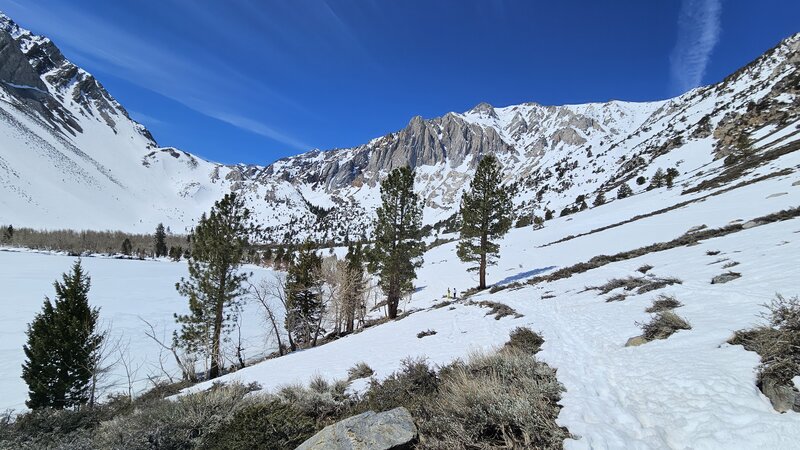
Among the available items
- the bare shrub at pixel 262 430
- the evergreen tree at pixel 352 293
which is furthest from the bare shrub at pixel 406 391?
the evergreen tree at pixel 352 293

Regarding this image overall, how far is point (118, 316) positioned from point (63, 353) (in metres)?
29.3

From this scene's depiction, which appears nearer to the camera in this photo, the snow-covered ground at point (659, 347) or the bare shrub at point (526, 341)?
the snow-covered ground at point (659, 347)

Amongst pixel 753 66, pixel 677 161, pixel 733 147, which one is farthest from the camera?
pixel 753 66

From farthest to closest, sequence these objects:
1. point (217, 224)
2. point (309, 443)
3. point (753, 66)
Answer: point (753, 66), point (217, 224), point (309, 443)

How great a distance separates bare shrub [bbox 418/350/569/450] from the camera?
4785mm

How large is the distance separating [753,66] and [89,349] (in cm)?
18959

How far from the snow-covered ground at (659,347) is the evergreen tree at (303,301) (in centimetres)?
1594

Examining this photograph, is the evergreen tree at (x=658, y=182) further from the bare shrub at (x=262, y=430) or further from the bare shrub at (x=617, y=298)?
the bare shrub at (x=262, y=430)

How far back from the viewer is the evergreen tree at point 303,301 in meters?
32.3

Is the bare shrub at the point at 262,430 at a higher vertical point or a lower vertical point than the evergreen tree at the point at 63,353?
higher

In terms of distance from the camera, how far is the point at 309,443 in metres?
5.65

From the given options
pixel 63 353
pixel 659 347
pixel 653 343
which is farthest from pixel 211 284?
pixel 659 347

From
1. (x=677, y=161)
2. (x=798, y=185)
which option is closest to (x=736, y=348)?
(x=798, y=185)

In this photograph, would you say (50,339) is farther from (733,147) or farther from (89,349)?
(733,147)
